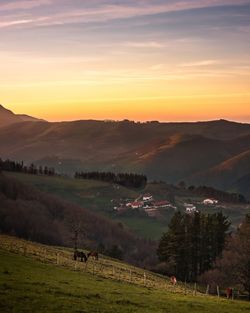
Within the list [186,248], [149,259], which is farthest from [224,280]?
[149,259]

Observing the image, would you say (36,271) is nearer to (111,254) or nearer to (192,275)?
(192,275)

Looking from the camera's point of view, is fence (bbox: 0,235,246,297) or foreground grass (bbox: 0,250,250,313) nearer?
foreground grass (bbox: 0,250,250,313)

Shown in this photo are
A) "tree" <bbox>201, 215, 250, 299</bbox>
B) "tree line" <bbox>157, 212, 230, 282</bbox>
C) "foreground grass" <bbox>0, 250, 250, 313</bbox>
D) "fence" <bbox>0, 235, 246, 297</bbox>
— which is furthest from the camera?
"tree line" <bbox>157, 212, 230, 282</bbox>

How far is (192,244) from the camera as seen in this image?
127812mm

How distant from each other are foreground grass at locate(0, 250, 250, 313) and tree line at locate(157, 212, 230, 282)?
70540 millimetres

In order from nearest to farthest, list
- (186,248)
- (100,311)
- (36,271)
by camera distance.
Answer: (100,311), (36,271), (186,248)

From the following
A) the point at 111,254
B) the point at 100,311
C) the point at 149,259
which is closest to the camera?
the point at 100,311

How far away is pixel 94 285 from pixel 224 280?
56001 mm

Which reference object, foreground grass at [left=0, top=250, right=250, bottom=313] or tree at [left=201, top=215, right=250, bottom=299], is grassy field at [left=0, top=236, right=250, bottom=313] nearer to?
foreground grass at [left=0, top=250, right=250, bottom=313]

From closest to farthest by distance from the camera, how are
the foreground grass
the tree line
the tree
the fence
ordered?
the foreground grass < the fence < the tree < the tree line

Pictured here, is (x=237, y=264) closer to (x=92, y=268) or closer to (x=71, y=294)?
(x=92, y=268)

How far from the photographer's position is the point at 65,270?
5734cm

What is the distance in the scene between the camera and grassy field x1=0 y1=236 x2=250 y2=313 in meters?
36.2

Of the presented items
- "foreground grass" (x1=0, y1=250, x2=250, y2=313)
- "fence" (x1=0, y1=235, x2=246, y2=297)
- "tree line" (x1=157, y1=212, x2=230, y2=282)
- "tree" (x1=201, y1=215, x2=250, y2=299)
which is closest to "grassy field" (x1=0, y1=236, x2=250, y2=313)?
→ "foreground grass" (x1=0, y1=250, x2=250, y2=313)
